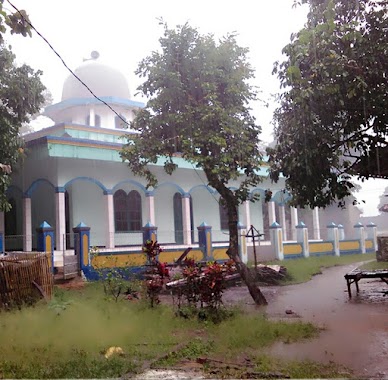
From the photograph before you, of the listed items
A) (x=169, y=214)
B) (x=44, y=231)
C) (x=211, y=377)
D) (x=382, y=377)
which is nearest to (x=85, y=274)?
(x=44, y=231)

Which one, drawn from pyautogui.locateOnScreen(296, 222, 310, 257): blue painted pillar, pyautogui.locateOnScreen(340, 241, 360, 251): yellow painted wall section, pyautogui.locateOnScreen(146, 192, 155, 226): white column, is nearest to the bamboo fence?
pyautogui.locateOnScreen(146, 192, 155, 226): white column

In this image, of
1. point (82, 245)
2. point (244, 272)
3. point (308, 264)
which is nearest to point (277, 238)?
point (308, 264)

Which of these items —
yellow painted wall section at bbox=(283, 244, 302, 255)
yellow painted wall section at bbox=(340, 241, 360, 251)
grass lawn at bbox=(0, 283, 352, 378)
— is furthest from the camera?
yellow painted wall section at bbox=(340, 241, 360, 251)

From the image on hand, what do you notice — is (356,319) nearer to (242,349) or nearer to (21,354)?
(242,349)

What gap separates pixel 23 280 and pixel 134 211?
10.1m

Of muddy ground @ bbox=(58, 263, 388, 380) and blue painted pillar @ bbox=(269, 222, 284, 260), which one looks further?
blue painted pillar @ bbox=(269, 222, 284, 260)

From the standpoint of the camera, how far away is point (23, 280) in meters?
8.67

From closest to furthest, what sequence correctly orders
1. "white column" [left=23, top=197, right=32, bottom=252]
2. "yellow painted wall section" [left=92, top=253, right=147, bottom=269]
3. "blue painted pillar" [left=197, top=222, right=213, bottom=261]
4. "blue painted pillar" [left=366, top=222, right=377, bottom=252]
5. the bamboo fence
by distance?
the bamboo fence → "yellow painted wall section" [left=92, top=253, right=147, bottom=269] → "white column" [left=23, top=197, right=32, bottom=252] → "blue painted pillar" [left=197, top=222, right=213, bottom=261] → "blue painted pillar" [left=366, top=222, right=377, bottom=252]

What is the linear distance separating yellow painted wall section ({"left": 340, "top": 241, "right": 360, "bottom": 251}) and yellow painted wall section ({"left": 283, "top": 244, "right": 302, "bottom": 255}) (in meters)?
3.97

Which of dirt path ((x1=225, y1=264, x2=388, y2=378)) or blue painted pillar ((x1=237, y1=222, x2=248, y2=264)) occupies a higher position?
blue painted pillar ((x1=237, y1=222, x2=248, y2=264))

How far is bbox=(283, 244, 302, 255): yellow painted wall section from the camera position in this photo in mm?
19583

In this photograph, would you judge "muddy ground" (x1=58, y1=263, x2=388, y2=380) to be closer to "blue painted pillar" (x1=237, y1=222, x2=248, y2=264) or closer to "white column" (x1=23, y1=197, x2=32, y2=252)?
"white column" (x1=23, y1=197, x2=32, y2=252)

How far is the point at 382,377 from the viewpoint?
4789 millimetres

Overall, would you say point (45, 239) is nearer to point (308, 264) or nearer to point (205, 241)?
point (205, 241)
